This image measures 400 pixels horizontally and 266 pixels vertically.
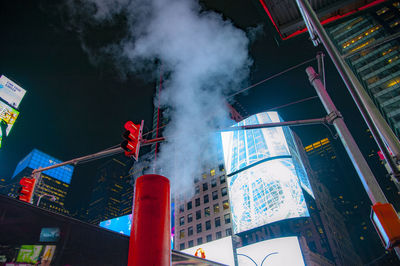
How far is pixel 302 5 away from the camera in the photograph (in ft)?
15.6

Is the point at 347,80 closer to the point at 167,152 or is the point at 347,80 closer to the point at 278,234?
the point at 167,152

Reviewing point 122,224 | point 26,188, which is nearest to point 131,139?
point 26,188

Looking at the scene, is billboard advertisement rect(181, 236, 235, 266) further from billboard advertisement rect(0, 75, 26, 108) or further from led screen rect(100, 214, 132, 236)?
billboard advertisement rect(0, 75, 26, 108)

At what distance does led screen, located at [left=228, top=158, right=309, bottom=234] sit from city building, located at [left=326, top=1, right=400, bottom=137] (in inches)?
1553

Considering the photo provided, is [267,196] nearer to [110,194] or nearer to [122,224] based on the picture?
[122,224]

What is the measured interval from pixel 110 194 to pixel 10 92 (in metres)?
143

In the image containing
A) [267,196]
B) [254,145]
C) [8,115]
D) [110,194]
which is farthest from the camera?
[110,194]

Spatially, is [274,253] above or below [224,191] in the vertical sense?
below

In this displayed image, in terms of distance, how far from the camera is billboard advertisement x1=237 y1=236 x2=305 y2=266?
124 ft

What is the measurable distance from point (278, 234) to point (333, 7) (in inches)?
1867

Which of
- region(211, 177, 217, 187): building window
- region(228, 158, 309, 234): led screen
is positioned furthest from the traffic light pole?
region(211, 177, 217, 187): building window

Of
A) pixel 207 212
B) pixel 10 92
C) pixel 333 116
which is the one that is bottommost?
pixel 333 116

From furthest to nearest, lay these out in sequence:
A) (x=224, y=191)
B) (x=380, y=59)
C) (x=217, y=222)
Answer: (x=380, y=59) < (x=224, y=191) < (x=217, y=222)

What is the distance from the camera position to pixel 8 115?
29.4 m
